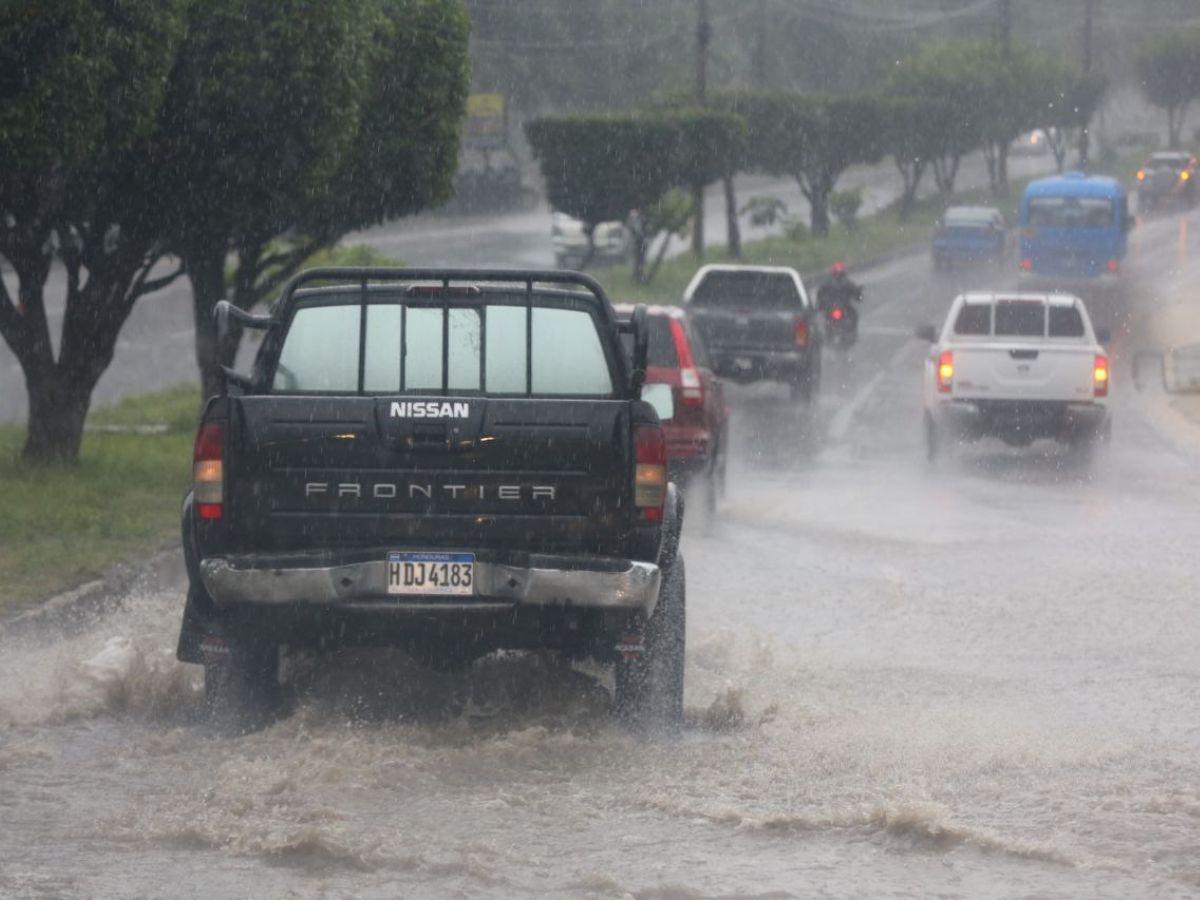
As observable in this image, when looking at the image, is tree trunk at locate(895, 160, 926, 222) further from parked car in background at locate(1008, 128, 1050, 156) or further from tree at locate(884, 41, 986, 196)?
parked car in background at locate(1008, 128, 1050, 156)

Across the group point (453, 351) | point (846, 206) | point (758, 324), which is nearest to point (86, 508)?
point (453, 351)

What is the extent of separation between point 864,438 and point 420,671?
1472cm

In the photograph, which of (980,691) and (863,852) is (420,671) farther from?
(863,852)

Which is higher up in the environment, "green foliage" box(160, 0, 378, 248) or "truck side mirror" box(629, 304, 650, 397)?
"green foliage" box(160, 0, 378, 248)

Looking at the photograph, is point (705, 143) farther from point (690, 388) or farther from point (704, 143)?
point (690, 388)

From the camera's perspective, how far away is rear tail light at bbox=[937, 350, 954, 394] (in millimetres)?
20594

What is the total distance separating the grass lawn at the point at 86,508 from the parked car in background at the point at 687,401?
3657 millimetres

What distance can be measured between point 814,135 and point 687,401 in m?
44.6

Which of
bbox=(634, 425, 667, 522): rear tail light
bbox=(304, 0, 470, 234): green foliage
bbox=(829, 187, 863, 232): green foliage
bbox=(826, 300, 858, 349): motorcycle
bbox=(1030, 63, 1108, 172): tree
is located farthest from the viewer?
bbox=(1030, 63, 1108, 172): tree

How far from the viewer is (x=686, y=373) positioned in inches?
641

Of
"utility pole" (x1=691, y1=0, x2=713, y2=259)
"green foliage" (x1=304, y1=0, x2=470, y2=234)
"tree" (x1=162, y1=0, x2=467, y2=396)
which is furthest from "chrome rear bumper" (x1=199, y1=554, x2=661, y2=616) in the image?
"utility pole" (x1=691, y1=0, x2=713, y2=259)

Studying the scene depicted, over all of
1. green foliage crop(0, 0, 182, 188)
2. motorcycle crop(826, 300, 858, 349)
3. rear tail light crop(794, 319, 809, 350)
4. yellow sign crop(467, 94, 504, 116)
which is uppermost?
green foliage crop(0, 0, 182, 188)

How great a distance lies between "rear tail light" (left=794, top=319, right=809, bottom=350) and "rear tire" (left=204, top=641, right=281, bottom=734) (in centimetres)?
1893

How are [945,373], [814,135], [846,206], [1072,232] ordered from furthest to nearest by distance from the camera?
[846,206]
[814,135]
[1072,232]
[945,373]
